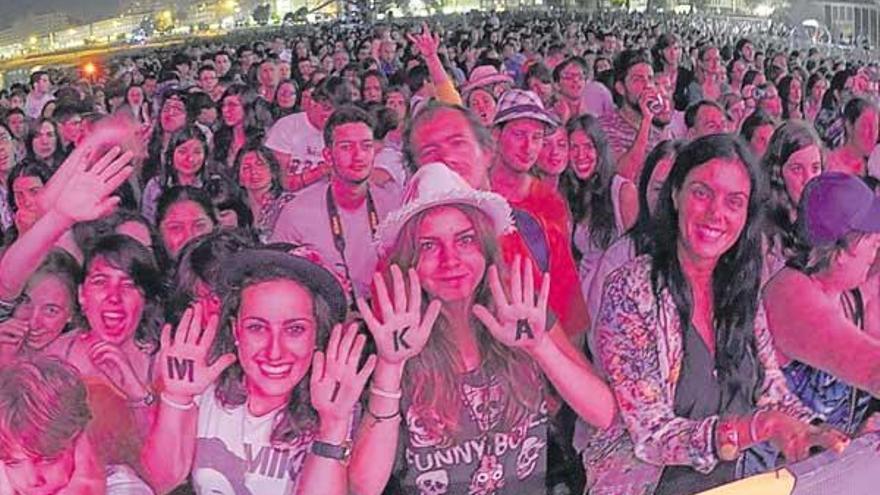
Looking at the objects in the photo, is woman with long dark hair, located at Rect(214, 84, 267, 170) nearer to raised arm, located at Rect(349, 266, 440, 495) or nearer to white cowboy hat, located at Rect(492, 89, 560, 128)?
raised arm, located at Rect(349, 266, 440, 495)

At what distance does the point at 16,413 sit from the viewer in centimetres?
199

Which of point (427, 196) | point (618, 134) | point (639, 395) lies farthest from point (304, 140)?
point (639, 395)

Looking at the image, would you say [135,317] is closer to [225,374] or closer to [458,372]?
[225,374]

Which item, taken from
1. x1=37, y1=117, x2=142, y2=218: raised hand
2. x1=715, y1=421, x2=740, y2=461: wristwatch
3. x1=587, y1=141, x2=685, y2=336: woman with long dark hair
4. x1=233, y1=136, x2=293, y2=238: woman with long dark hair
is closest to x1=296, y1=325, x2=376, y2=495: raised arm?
x1=233, y1=136, x2=293, y2=238: woman with long dark hair

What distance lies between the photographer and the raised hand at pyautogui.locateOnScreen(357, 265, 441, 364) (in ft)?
7.43

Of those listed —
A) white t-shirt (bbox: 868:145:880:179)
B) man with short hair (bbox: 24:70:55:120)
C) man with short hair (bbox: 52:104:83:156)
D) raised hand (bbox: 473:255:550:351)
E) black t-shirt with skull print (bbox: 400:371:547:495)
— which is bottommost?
black t-shirt with skull print (bbox: 400:371:547:495)

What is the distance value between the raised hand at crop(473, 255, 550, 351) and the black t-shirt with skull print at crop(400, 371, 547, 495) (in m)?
0.09

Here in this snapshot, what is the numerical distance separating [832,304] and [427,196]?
1.18m

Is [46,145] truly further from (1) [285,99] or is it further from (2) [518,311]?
(2) [518,311]

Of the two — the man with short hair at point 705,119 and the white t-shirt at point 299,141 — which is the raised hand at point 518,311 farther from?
the man with short hair at point 705,119

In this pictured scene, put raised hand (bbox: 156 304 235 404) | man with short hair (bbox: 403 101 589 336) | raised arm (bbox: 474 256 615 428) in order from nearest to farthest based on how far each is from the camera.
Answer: raised hand (bbox: 156 304 235 404), man with short hair (bbox: 403 101 589 336), raised arm (bbox: 474 256 615 428)

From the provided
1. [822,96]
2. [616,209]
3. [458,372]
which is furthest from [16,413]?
[822,96]

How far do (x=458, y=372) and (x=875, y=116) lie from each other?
1.38 metres

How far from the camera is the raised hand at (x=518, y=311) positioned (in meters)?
2.40
